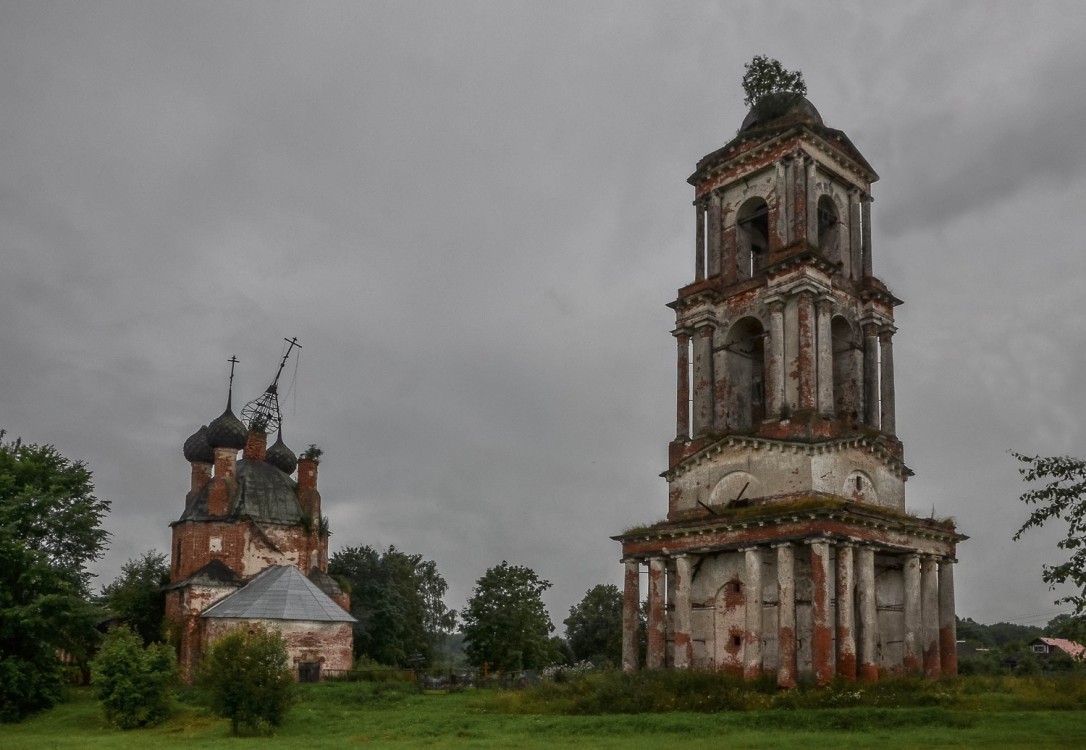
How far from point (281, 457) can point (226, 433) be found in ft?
17.2

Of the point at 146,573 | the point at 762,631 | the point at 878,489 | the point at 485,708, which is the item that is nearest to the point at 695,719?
the point at 762,631

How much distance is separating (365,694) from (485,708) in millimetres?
6702

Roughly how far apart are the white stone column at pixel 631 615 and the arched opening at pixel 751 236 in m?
9.36

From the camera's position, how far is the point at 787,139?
93.4 ft

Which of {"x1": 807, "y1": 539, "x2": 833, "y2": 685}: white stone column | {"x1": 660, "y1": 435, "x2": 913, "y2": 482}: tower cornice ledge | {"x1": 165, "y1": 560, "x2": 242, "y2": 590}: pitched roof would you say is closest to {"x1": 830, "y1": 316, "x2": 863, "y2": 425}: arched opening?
{"x1": 660, "y1": 435, "x2": 913, "y2": 482}: tower cornice ledge

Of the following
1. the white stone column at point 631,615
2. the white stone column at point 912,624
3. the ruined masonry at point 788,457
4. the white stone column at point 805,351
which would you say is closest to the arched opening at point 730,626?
the ruined masonry at point 788,457

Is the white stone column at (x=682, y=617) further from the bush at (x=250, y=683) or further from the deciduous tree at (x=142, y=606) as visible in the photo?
the deciduous tree at (x=142, y=606)

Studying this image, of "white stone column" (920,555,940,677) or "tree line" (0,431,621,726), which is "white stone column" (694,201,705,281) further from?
"tree line" (0,431,621,726)

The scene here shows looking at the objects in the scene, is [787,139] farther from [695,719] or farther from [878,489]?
[695,719]

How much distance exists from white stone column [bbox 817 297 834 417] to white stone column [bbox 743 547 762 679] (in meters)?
4.45

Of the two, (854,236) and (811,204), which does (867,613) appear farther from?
(854,236)

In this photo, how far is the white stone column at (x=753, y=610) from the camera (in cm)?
2478

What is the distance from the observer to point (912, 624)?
83.9 ft

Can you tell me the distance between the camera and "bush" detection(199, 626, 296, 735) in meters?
23.8
